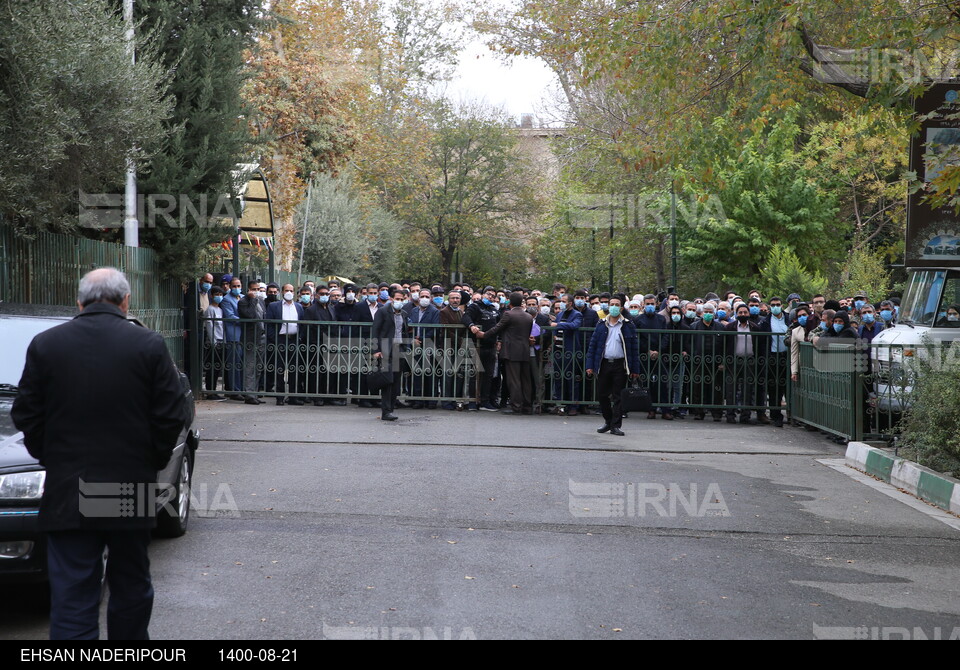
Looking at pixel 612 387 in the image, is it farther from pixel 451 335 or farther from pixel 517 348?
pixel 451 335

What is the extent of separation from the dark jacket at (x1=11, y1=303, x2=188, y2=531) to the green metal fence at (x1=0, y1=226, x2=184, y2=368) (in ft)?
24.4

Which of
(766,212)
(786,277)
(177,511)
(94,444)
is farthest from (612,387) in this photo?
(766,212)

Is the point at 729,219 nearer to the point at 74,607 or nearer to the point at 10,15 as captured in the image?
the point at 10,15

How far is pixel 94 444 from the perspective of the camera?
4.64 m

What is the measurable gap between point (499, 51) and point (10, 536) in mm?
21179

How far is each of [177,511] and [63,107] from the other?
20.9ft

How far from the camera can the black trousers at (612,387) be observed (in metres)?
14.8

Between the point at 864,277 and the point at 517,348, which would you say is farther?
the point at 864,277

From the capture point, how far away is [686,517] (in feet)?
30.0

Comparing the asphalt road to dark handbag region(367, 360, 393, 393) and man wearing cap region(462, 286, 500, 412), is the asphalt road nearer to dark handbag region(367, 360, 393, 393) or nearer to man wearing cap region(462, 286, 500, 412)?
dark handbag region(367, 360, 393, 393)

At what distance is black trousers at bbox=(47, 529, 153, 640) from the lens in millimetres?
4516

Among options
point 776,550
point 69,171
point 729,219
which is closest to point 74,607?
point 776,550

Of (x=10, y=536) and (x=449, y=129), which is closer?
(x=10, y=536)

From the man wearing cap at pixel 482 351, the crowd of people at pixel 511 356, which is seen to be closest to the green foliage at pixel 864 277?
the crowd of people at pixel 511 356
